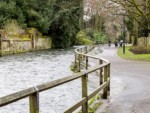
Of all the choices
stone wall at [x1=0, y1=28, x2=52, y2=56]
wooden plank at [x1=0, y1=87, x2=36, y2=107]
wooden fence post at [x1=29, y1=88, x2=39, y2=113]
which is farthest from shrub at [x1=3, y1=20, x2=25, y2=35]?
wooden plank at [x1=0, y1=87, x2=36, y2=107]

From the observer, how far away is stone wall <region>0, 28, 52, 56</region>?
164ft

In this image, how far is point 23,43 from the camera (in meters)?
56.6

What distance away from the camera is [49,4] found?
226ft

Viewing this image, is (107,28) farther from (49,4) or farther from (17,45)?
(17,45)

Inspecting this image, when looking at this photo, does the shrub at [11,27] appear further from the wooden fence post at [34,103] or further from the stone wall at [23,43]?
the wooden fence post at [34,103]

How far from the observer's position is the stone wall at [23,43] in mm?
49844

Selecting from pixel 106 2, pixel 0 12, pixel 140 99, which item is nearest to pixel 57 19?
pixel 0 12

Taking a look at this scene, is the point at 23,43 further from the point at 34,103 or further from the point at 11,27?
the point at 34,103

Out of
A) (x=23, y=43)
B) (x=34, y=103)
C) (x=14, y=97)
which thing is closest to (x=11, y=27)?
(x=23, y=43)

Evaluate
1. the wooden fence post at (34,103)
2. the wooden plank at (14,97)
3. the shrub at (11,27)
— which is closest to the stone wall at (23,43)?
the shrub at (11,27)

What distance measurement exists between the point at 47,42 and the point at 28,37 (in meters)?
10.1

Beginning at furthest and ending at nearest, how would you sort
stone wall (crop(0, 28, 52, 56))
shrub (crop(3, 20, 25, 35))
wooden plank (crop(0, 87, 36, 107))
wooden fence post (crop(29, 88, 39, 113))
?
shrub (crop(3, 20, 25, 35)) → stone wall (crop(0, 28, 52, 56)) → wooden fence post (crop(29, 88, 39, 113)) → wooden plank (crop(0, 87, 36, 107))

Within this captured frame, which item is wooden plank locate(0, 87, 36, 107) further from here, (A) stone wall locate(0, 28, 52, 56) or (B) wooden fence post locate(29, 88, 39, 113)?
(A) stone wall locate(0, 28, 52, 56)

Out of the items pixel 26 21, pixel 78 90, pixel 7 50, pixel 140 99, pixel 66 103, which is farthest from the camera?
pixel 26 21
